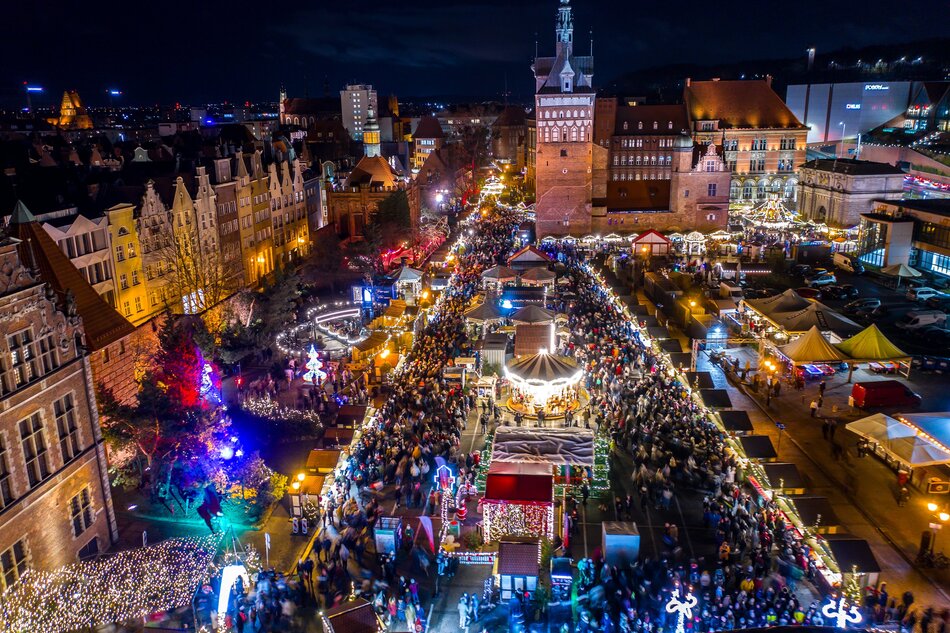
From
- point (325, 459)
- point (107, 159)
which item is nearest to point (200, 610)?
point (325, 459)

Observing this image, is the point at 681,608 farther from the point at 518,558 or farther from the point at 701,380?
the point at 701,380

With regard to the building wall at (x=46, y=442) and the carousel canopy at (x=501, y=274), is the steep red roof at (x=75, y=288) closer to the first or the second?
the building wall at (x=46, y=442)

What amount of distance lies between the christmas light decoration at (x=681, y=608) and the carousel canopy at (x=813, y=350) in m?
15.2

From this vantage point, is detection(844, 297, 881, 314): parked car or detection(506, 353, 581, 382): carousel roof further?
detection(844, 297, 881, 314): parked car

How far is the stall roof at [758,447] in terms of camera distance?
19484 mm

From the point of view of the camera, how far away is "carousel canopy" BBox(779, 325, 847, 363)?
86.9 feet

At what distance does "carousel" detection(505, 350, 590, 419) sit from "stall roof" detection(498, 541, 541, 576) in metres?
8.33

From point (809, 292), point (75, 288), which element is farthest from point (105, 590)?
point (809, 292)

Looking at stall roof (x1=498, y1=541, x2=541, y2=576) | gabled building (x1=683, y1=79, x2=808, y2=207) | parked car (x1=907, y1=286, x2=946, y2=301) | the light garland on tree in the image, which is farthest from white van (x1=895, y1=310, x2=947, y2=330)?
the light garland on tree

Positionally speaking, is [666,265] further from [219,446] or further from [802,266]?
[219,446]

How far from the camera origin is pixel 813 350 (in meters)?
26.7

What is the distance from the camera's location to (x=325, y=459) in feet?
62.8

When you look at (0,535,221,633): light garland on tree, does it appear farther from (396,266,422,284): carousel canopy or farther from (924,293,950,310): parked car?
(924,293,950,310): parked car

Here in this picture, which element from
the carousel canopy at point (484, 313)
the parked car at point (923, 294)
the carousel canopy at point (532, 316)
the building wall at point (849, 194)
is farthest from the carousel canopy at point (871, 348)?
the building wall at point (849, 194)
